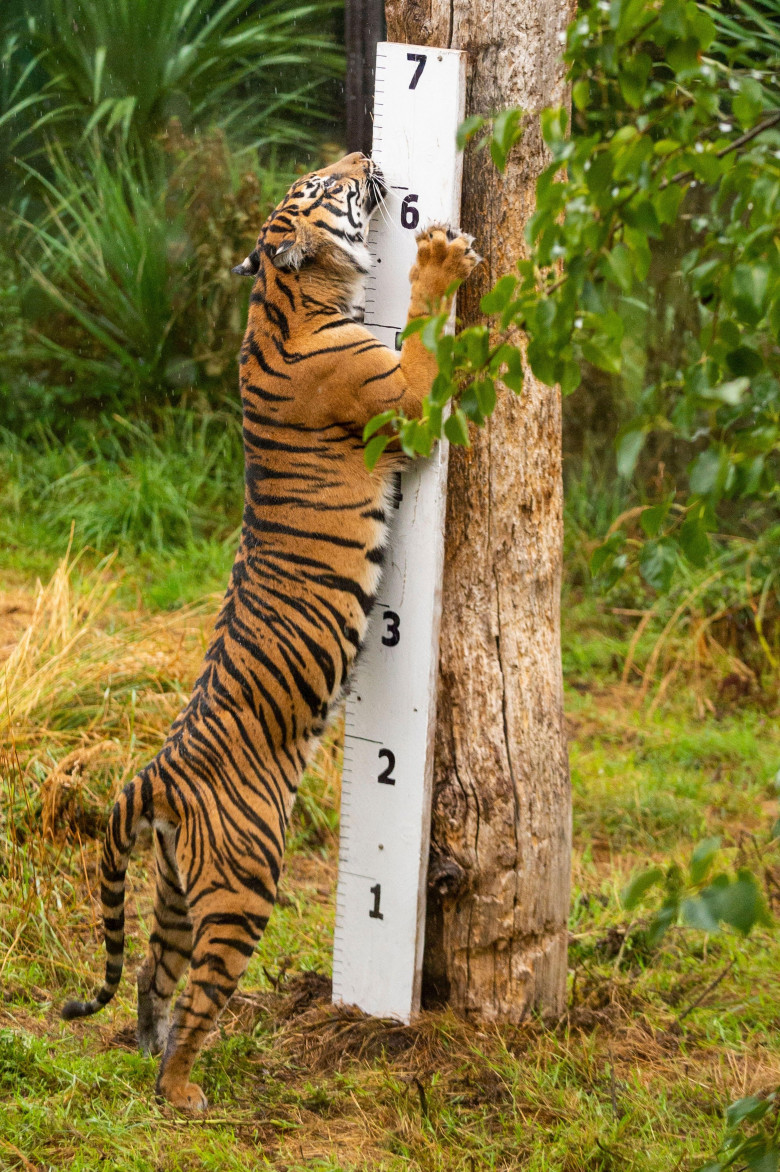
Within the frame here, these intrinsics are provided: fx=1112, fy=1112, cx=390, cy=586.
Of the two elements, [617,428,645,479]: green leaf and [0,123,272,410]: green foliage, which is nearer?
[617,428,645,479]: green leaf

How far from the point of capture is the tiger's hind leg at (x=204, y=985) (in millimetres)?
2631

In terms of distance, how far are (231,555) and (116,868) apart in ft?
12.0

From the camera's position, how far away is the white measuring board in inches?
111

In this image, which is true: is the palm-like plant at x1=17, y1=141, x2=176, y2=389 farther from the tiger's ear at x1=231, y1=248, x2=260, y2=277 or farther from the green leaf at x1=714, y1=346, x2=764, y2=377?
the green leaf at x1=714, y1=346, x2=764, y2=377

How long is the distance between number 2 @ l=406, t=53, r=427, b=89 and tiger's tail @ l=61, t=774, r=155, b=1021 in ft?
6.15

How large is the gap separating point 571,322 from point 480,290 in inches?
59.1

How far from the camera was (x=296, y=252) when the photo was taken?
9.46ft

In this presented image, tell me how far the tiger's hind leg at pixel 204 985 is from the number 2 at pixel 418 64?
2.06 m

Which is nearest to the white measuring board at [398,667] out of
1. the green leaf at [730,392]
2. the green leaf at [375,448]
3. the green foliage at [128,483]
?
the green leaf at [375,448]

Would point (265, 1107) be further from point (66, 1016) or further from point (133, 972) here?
point (133, 972)

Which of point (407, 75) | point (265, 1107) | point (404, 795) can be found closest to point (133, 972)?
point (265, 1107)

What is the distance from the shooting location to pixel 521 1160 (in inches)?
98.9

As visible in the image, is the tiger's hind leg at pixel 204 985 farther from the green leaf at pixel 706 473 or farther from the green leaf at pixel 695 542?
the green leaf at pixel 706 473

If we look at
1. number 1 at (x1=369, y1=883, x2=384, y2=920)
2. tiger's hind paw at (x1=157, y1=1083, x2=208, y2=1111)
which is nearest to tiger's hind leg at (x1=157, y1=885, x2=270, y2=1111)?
tiger's hind paw at (x1=157, y1=1083, x2=208, y2=1111)
